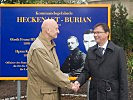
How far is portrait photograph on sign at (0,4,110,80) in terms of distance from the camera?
21.5 feet

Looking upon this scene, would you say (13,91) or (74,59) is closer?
(74,59)

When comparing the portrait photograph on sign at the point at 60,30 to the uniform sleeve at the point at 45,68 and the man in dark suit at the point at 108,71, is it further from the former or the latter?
the uniform sleeve at the point at 45,68

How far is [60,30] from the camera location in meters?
6.61

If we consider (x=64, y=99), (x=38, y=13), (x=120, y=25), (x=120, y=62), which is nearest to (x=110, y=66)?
(x=120, y=62)

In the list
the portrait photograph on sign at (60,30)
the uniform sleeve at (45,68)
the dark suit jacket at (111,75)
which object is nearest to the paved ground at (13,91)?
the portrait photograph on sign at (60,30)

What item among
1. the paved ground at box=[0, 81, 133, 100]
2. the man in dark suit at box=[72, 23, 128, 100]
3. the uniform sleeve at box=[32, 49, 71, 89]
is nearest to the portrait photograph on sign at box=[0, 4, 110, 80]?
the man in dark suit at box=[72, 23, 128, 100]

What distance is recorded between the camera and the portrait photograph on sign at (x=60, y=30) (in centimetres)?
656

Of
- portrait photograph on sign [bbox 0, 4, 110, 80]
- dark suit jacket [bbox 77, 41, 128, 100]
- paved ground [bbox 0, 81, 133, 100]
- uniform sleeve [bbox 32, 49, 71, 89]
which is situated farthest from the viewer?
paved ground [bbox 0, 81, 133, 100]

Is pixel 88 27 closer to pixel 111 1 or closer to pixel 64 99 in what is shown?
pixel 64 99

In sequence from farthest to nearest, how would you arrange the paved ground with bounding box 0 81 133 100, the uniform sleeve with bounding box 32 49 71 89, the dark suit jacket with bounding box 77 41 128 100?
the paved ground with bounding box 0 81 133 100
the dark suit jacket with bounding box 77 41 128 100
the uniform sleeve with bounding box 32 49 71 89

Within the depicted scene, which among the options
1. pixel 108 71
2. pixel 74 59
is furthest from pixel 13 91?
pixel 108 71

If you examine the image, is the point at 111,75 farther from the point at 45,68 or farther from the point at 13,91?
the point at 13,91

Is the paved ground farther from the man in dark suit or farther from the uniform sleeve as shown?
the uniform sleeve

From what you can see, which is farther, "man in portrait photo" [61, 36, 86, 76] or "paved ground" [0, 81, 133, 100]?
"paved ground" [0, 81, 133, 100]
